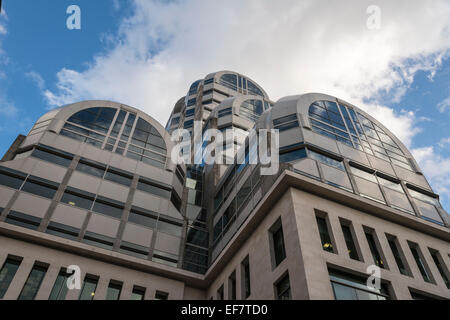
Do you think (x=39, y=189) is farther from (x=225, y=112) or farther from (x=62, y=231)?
(x=225, y=112)

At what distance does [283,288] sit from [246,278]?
5.22 m

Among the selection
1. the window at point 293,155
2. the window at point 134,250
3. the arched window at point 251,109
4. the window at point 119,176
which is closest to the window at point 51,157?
the window at point 119,176

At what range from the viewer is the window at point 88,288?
80.1 feet

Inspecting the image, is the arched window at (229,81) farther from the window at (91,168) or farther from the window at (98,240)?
the window at (98,240)

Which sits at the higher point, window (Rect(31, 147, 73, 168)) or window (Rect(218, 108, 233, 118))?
window (Rect(218, 108, 233, 118))

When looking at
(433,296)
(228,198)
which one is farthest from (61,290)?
(433,296)

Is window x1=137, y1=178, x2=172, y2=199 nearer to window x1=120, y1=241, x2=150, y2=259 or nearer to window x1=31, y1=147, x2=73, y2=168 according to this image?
window x1=120, y1=241, x2=150, y2=259

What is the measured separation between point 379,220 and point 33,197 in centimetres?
2366

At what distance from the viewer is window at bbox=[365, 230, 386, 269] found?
69.2ft

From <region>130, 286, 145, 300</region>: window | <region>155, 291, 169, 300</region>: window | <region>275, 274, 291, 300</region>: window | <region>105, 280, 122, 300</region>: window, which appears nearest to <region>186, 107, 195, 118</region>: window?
<region>155, 291, 169, 300</region>: window

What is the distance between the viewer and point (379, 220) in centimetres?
2366

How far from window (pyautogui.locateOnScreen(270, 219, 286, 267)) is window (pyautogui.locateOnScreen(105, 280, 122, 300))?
11.4m

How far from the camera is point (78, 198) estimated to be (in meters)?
29.0
